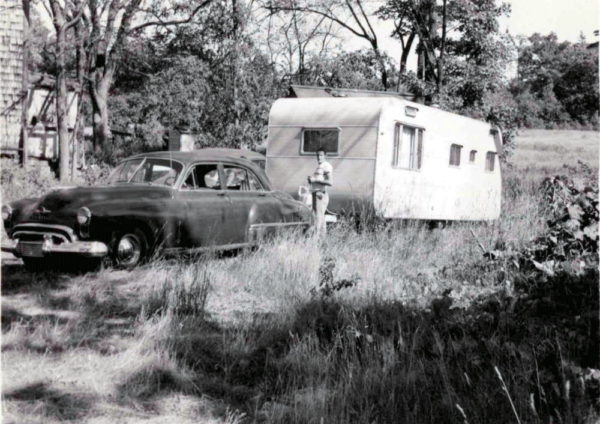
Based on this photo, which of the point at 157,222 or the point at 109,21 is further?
the point at 109,21

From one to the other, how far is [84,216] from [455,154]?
9.00m

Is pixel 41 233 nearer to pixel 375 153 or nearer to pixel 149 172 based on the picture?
pixel 149 172

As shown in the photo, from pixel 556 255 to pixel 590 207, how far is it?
49cm

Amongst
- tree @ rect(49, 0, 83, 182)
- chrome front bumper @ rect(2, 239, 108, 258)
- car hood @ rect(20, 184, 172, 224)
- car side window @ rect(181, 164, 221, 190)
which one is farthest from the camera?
tree @ rect(49, 0, 83, 182)

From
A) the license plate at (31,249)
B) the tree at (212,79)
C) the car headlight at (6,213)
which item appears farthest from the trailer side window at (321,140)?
the tree at (212,79)

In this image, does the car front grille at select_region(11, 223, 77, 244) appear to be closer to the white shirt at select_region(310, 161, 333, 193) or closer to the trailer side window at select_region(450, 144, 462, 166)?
the white shirt at select_region(310, 161, 333, 193)

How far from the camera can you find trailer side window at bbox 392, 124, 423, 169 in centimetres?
1191

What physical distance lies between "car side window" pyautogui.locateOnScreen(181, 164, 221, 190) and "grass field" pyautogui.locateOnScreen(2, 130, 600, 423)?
4.27 ft

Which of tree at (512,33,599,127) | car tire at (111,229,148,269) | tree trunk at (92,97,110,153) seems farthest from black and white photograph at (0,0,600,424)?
tree at (512,33,599,127)

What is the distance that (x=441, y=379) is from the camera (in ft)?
13.7

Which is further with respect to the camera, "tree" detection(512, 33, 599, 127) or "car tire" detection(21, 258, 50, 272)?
"tree" detection(512, 33, 599, 127)

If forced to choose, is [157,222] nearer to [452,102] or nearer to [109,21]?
[452,102]

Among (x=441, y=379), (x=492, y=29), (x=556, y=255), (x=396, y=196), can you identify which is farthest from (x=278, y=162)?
(x=492, y=29)

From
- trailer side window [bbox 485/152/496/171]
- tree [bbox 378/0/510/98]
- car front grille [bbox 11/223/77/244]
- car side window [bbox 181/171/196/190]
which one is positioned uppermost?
tree [bbox 378/0/510/98]
